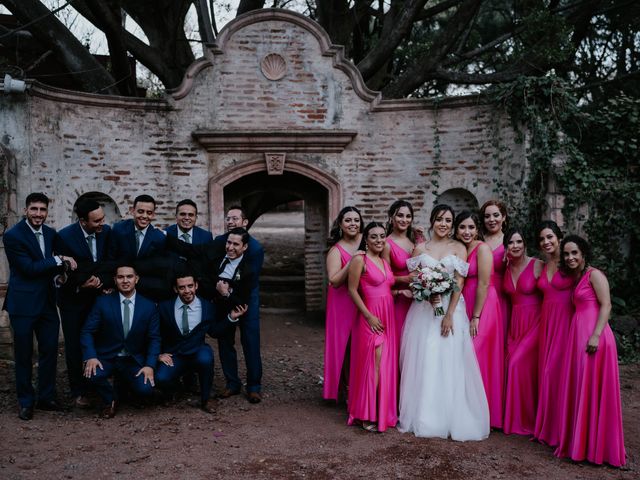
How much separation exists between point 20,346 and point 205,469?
7.48 feet

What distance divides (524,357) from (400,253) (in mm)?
1406

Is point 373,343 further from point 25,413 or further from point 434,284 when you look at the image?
point 25,413

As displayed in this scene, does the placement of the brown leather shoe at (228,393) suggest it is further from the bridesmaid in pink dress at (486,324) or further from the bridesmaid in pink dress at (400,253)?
the bridesmaid in pink dress at (486,324)

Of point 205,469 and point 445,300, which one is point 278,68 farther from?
point 205,469

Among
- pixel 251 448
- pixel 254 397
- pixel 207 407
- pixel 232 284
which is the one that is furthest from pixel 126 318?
pixel 251 448

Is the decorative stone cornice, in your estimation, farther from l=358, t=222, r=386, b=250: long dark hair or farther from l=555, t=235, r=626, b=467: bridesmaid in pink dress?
l=555, t=235, r=626, b=467: bridesmaid in pink dress

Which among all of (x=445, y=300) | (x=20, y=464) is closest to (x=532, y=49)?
(x=445, y=300)

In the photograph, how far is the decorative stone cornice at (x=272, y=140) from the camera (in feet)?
31.5

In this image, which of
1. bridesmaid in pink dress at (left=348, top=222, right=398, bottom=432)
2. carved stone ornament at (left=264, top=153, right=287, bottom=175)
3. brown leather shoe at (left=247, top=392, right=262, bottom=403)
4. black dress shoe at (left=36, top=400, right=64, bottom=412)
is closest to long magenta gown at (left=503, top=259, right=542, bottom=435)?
bridesmaid in pink dress at (left=348, top=222, right=398, bottom=432)

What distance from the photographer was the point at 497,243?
18.5ft

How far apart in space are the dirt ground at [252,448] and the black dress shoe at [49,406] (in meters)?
0.07

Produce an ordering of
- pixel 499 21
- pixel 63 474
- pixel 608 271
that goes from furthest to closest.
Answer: pixel 499 21 < pixel 608 271 < pixel 63 474

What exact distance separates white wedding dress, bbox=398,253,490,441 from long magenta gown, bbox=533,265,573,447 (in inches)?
18.3

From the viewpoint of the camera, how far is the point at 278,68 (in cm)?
980
